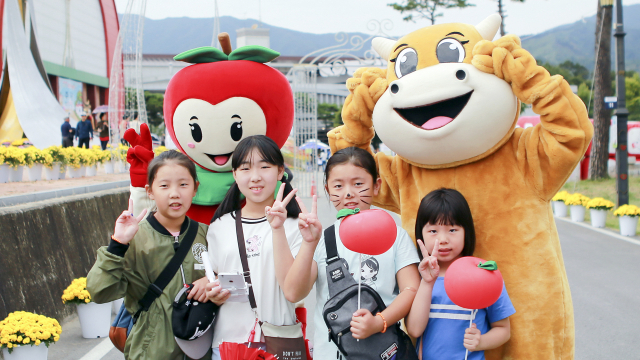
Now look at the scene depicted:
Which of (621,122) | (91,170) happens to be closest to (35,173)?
(91,170)

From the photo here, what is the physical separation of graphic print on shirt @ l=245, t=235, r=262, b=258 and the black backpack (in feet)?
1.42

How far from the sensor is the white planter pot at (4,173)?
884cm

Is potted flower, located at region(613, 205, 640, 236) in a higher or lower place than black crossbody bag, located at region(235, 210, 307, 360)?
lower

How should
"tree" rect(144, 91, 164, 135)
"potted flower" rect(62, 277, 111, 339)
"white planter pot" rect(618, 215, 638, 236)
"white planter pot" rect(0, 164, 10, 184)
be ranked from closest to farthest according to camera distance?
1. "potted flower" rect(62, 277, 111, 339)
2. "white planter pot" rect(618, 215, 638, 236)
3. "white planter pot" rect(0, 164, 10, 184)
4. "tree" rect(144, 91, 164, 135)

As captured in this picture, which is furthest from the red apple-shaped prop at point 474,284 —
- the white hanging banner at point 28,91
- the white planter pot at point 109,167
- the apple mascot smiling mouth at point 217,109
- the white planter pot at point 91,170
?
the white hanging banner at point 28,91

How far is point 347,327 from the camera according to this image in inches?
80.7

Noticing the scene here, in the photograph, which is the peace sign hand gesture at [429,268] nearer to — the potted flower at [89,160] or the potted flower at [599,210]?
the potted flower at [599,210]

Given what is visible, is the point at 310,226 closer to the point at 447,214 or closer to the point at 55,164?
the point at 447,214

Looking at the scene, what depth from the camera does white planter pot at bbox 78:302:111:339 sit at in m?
4.52

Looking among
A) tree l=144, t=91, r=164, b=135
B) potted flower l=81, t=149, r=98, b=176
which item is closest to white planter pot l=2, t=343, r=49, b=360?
potted flower l=81, t=149, r=98, b=176

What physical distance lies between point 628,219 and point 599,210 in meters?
0.92

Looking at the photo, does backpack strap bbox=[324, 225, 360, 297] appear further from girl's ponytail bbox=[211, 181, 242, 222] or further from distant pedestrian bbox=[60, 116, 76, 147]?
distant pedestrian bbox=[60, 116, 76, 147]

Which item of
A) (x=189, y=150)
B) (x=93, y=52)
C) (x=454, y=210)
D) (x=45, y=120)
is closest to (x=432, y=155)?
(x=454, y=210)

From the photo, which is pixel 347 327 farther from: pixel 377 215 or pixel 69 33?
pixel 69 33
